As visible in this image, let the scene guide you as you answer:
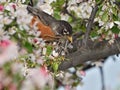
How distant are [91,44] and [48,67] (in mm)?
605

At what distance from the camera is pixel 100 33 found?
11.2ft

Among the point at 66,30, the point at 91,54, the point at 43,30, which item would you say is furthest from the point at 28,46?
the point at 91,54

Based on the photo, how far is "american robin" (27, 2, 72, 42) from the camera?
326 centimetres

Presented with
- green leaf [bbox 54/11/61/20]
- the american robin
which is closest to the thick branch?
the american robin

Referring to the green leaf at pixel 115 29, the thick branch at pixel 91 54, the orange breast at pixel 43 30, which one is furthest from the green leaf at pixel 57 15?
the green leaf at pixel 115 29

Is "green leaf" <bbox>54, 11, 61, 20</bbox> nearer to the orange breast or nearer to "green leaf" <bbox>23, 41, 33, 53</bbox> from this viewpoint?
the orange breast

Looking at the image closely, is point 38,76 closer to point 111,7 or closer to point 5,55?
point 5,55

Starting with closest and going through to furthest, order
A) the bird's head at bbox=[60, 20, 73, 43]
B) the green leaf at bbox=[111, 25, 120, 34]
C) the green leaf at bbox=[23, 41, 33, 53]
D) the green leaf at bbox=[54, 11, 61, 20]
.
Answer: the green leaf at bbox=[23, 41, 33, 53] < the green leaf at bbox=[111, 25, 120, 34] < the bird's head at bbox=[60, 20, 73, 43] < the green leaf at bbox=[54, 11, 61, 20]

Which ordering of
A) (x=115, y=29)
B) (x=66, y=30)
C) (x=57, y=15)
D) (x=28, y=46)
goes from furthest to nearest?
1. (x=57, y=15)
2. (x=66, y=30)
3. (x=115, y=29)
4. (x=28, y=46)

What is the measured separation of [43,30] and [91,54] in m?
0.47

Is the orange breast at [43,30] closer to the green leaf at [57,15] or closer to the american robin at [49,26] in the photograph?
the american robin at [49,26]

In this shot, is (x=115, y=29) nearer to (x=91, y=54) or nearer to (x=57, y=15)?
(x=91, y=54)

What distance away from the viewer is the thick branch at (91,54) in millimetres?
3301

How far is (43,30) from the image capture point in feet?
10.7
